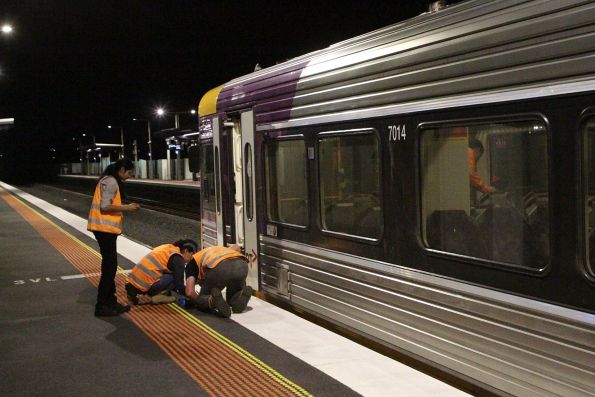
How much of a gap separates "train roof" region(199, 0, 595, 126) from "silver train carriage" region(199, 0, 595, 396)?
11 millimetres

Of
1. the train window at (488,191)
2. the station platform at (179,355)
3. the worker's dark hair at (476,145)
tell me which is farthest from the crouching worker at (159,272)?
the worker's dark hair at (476,145)

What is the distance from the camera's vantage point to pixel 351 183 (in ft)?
18.8

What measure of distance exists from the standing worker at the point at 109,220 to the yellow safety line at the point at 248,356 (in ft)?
2.61

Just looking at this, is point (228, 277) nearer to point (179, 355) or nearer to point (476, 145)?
point (179, 355)

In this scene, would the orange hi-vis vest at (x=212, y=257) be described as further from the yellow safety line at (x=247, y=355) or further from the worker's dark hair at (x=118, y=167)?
the worker's dark hair at (x=118, y=167)

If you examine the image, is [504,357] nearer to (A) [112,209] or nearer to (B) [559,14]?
(B) [559,14]

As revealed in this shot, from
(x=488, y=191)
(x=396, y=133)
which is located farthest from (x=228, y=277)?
(x=488, y=191)

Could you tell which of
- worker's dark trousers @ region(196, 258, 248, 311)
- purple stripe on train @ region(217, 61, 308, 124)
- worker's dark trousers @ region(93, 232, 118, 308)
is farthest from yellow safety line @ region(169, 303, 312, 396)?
purple stripe on train @ region(217, 61, 308, 124)

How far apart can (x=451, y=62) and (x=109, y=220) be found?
4.20m

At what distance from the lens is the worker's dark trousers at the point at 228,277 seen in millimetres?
6871

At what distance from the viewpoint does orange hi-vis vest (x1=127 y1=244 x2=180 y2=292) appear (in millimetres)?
7609

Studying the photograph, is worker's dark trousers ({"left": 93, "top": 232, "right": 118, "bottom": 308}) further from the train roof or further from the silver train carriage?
the train roof

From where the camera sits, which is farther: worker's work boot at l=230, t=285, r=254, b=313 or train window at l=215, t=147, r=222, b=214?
train window at l=215, t=147, r=222, b=214

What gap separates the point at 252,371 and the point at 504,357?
80.8 inches
